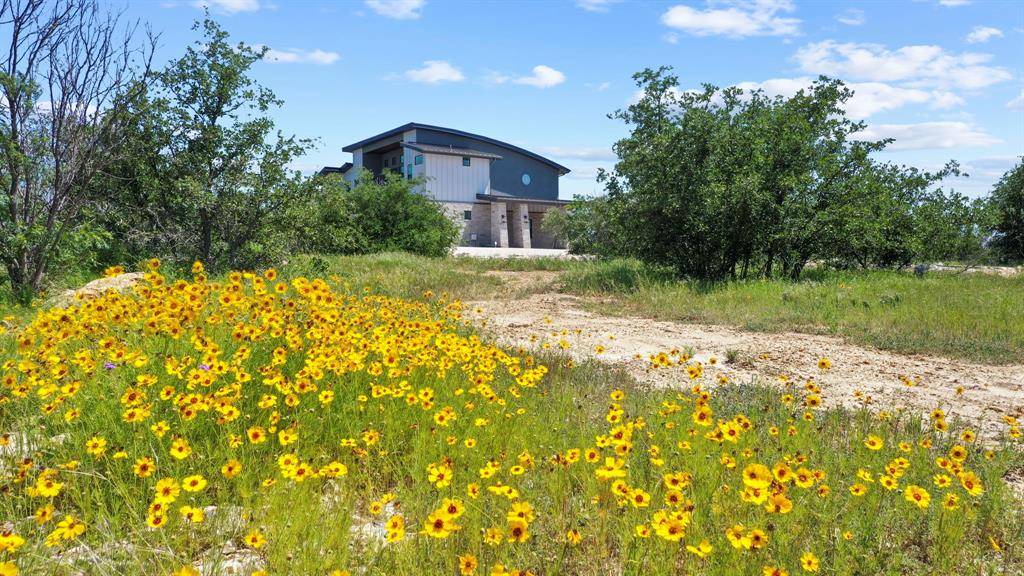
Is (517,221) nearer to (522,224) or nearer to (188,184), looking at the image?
(522,224)

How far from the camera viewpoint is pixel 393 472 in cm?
321

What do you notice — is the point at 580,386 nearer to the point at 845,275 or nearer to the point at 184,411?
the point at 184,411

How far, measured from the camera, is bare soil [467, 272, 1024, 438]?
5.15m

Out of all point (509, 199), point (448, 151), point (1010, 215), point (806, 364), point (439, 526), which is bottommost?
point (806, 364)

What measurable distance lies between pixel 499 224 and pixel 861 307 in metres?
24.5

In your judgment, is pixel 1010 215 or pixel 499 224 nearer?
pixel 1010 215

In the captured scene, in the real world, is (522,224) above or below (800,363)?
above

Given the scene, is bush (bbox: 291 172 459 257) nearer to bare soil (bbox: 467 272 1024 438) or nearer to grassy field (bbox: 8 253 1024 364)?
grassy field (bbox: 8 253 1024 364)

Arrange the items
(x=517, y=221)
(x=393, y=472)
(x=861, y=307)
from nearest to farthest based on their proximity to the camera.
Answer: (x=393, y=472) → (x=861, y=307) → (x=517, y=221)

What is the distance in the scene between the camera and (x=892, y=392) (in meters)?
5.48

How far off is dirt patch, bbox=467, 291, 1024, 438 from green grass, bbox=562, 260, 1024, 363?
433 millimetres

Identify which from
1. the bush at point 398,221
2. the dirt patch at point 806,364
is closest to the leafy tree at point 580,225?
the bush at point 398,221

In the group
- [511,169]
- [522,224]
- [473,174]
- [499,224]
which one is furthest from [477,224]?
[511,169]

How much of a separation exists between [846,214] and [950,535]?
35.9ft
